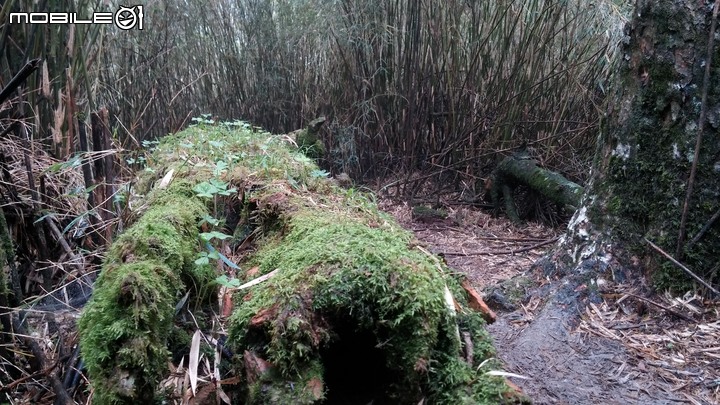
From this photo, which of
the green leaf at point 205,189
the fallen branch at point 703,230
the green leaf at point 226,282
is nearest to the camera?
the green leaf at point 226,282

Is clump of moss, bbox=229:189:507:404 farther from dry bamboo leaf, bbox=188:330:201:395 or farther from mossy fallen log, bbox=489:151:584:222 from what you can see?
mossy fallen log, bbox=489:151:584:222

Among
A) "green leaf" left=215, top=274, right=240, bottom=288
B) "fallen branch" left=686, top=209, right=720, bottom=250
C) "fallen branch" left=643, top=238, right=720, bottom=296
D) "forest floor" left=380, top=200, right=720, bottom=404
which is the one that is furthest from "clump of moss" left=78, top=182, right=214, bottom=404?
"fallen branch" left=686, top=209, right=720, bottom=250

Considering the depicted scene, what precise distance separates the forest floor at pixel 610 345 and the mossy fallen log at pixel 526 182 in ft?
6.33

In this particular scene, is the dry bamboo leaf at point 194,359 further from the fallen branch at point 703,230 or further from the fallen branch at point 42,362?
the fallen branch at point 703,230

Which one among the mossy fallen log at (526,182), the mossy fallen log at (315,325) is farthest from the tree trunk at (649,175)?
the mossy fallen log at (526,182)

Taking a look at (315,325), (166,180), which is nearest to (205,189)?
(166,180)

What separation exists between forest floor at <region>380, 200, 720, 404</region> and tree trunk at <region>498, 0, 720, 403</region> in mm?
18

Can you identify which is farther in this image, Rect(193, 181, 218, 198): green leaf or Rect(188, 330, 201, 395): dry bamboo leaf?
Rect(193, 181, 218, 198): green leaf

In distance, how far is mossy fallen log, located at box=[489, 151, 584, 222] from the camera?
14.7ft

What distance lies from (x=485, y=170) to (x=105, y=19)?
368 cm

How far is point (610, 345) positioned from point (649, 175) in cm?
77

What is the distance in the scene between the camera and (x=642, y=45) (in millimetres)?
2449

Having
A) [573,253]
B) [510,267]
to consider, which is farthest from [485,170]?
[573,253]

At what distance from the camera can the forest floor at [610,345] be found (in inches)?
74.7
